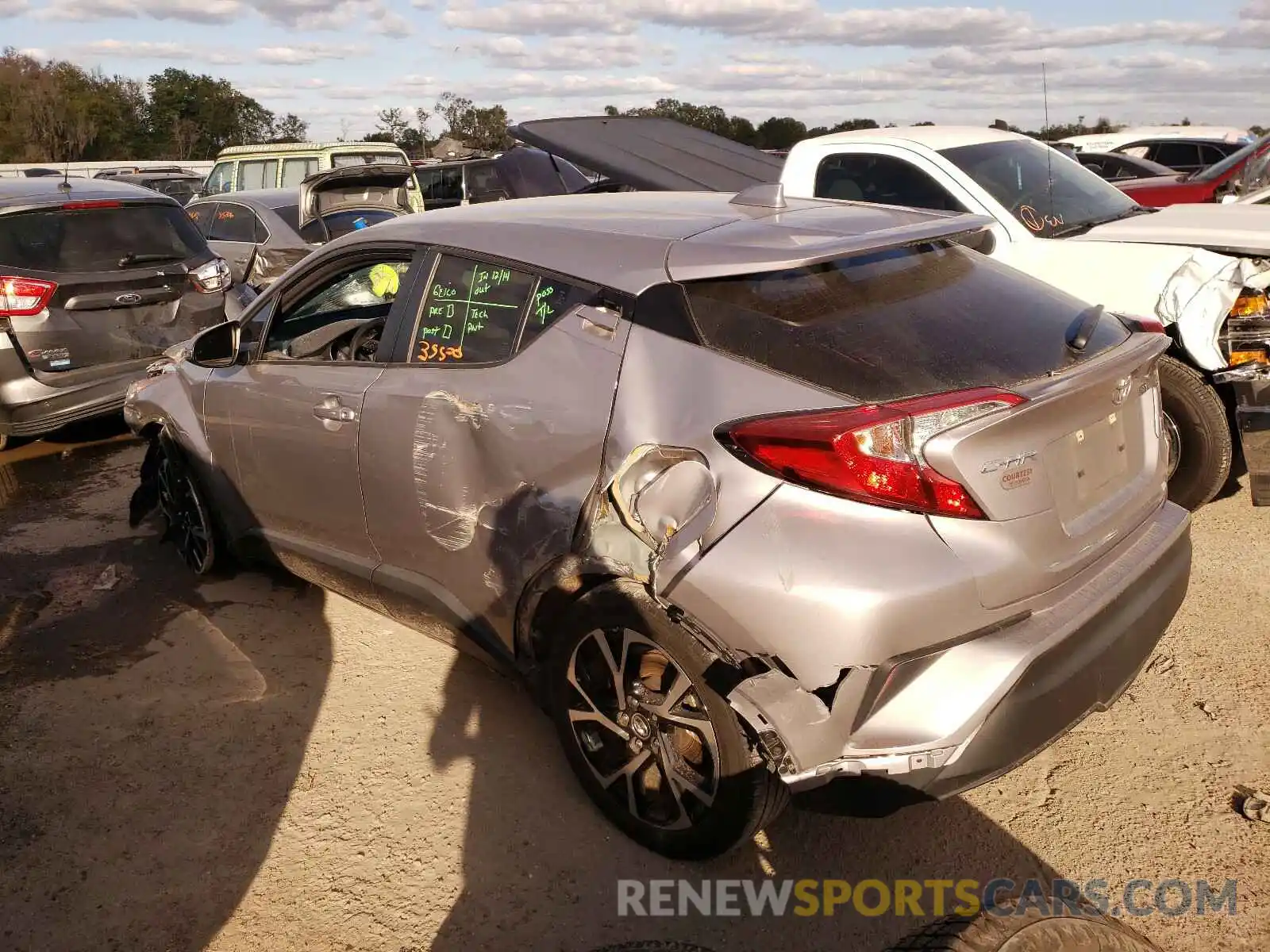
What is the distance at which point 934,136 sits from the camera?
6.04 metres

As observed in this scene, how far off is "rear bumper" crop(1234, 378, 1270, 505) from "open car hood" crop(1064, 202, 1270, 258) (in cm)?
76

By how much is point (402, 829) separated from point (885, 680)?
1.56 metres

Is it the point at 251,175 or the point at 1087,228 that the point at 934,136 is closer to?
the point at 1087,228

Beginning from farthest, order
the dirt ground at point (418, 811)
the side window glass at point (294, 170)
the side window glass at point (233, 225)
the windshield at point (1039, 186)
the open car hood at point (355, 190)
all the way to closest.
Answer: the side window glass at point (294, 170) < the side window glass at point (233, 225) < the open car hood at point (355, 190) < the windshield at point (1039, 186) < the dirt ground at point (418, 811)

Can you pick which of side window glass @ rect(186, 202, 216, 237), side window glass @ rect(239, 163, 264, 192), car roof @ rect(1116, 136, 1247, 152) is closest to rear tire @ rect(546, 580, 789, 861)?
side window glass @ rect(186, 202, 216, 237)

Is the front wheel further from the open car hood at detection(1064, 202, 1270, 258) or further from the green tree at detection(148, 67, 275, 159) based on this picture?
the green tree at detection(148, 67, 275, 159)

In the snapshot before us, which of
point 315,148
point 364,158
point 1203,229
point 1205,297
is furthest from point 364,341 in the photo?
point 315,148

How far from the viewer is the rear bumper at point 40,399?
6.36 metres

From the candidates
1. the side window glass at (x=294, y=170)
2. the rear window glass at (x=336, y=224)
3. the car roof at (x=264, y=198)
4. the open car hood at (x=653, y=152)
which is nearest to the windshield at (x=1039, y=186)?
the open car hood at (x=653, y=152)

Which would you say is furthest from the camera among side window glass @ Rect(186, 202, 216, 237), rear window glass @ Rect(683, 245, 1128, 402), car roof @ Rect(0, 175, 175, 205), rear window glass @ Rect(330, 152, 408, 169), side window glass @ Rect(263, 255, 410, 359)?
rear window glass @ Rect(330, 152, 408, 169)

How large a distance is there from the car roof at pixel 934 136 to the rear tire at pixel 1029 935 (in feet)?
16.3

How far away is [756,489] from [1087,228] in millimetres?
3992

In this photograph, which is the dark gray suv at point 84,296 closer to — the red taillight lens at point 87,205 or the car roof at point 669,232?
the red taillight lens at point 87,205

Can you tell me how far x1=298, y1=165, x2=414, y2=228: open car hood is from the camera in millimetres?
9453
